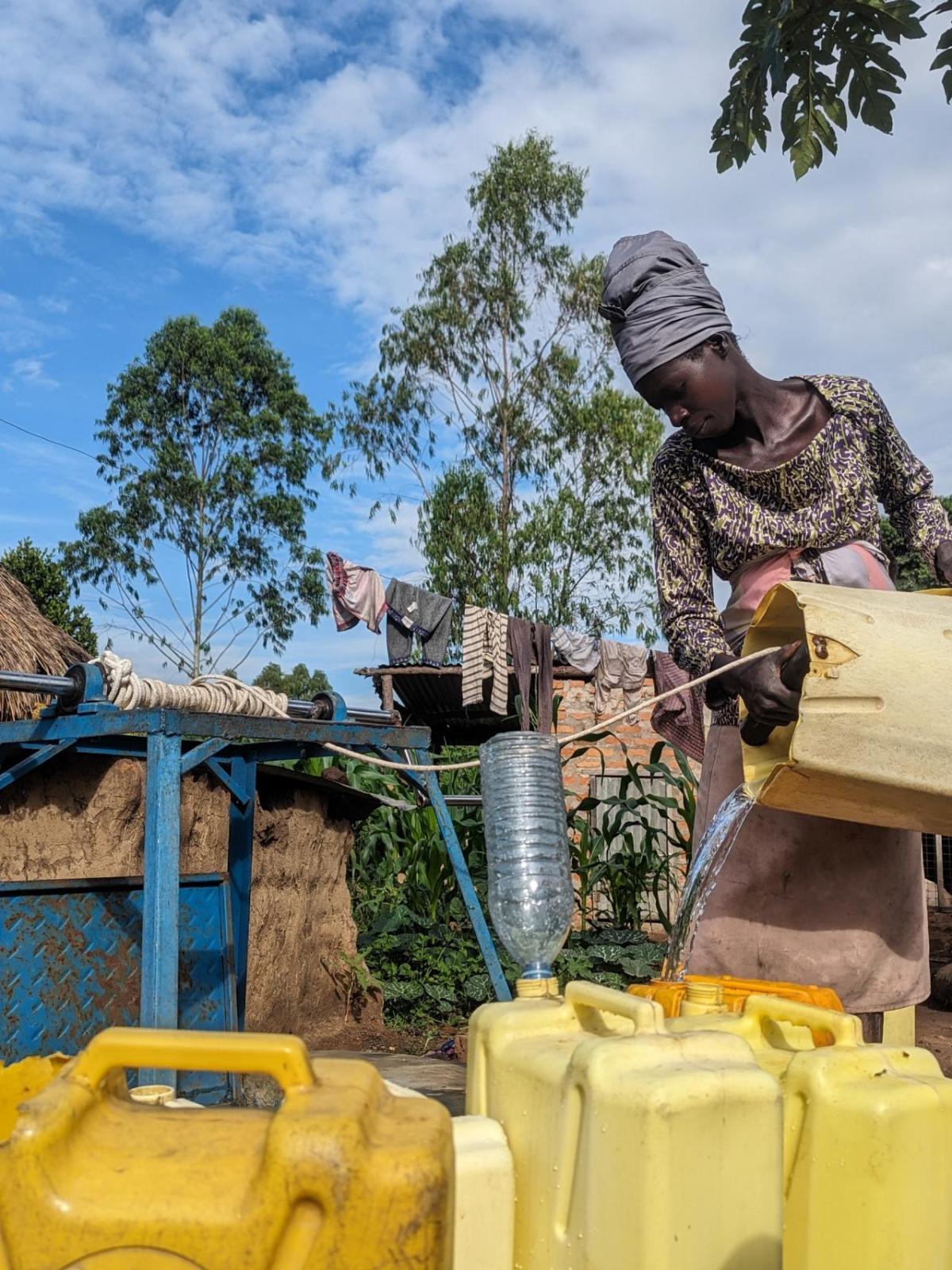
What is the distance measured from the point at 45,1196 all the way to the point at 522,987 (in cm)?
75

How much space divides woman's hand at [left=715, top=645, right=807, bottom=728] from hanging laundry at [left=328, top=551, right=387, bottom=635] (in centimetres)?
1119

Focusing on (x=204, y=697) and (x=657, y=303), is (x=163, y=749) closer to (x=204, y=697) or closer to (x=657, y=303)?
(x=204, y=697)

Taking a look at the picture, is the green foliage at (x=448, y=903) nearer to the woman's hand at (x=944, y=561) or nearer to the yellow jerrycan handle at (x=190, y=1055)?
the woman's hand at (x=944, y=561)

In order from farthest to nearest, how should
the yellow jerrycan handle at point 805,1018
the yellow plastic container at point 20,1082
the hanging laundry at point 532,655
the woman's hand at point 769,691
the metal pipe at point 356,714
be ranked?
the hanging laundry at point 532,655 < the metal pipe at point 356,714 < the woman's hand at point 769,691 < the yellow jerrycan handle at point 805,1018 < the yellow plastic container at point 20,1082

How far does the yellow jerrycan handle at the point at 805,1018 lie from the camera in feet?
4.29

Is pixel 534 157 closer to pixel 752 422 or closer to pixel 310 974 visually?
pixel 310 974

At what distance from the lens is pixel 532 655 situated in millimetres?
11922

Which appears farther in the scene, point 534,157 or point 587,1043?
point 534,157

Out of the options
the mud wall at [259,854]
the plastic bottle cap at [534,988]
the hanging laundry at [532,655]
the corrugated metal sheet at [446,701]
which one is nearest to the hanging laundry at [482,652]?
the hanging laundry at [532,655]

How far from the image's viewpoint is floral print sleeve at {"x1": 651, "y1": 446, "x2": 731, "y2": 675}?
2334 millimetres

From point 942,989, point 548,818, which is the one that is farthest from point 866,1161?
point 942,989

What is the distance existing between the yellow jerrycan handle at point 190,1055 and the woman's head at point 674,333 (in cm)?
155

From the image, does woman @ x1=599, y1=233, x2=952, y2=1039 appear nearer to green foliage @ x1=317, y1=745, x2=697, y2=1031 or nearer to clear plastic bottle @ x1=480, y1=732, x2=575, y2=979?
clear plastic bottle @ x1=480, y1=732, x2=575, y2=979

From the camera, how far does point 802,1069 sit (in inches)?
49.8
